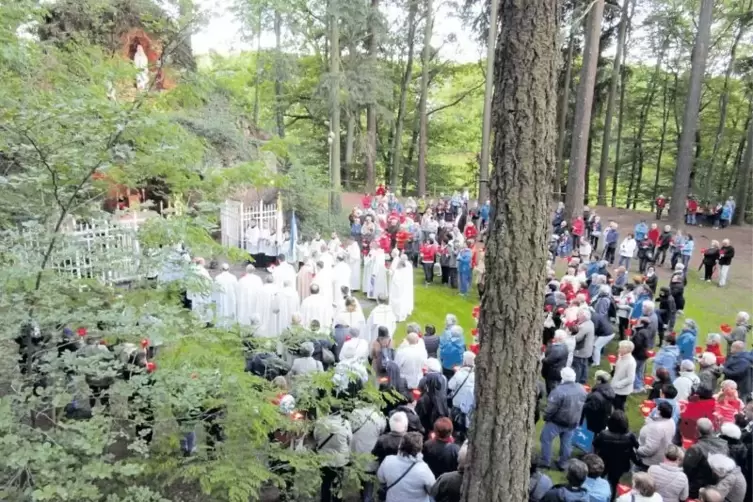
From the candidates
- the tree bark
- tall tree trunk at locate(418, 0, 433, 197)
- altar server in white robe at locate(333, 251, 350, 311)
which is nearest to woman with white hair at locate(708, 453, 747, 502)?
altar server in white robe at locate(333, 251, 350, 311)

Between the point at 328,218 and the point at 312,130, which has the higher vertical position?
the point at 312,130

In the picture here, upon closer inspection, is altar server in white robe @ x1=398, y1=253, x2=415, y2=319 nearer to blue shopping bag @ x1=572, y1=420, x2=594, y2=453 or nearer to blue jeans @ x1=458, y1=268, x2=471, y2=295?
blue jeans @ x1=458, y1=268, x2=471, y2=295

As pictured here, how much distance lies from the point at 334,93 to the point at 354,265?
29.6 ft

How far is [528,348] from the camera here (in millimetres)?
3873

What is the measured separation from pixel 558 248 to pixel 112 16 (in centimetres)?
1604

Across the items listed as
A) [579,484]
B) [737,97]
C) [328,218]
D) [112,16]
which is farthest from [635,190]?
[579,484]

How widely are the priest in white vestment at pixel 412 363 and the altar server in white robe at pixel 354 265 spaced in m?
6.73

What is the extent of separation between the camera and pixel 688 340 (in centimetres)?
935

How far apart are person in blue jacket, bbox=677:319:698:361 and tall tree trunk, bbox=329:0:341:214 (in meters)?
13.1

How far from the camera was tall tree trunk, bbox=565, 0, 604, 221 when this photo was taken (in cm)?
1677

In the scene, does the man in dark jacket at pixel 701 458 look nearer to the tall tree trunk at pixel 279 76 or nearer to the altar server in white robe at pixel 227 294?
the altar server in white robe at pixel 227 294

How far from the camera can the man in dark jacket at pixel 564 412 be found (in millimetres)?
7051

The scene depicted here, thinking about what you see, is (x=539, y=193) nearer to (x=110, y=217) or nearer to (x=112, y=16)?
(x=110, y=217)

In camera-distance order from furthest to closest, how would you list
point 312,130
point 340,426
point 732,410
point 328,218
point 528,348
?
point 312,130, point 328,218, point 732,410, point 340,426, point 528,348
